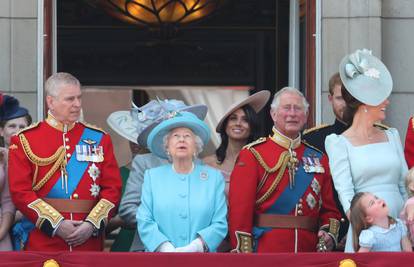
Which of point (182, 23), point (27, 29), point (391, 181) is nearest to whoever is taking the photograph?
point (391, 181)

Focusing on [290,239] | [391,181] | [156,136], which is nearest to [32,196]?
[156,136]

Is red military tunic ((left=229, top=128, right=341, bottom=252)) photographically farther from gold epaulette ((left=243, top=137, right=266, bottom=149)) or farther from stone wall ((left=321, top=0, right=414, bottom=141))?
stone wall ((left=321, top=0, right=414, bottom=141))

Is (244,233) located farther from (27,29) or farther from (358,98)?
(27,29)

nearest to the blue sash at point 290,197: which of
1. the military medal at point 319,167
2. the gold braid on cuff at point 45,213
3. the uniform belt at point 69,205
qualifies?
the military medal at point 319,167

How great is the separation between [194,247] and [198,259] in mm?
583

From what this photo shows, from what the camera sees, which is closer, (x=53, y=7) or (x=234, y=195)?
(x=234, y=195)

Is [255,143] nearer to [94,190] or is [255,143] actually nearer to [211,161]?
[211,161]

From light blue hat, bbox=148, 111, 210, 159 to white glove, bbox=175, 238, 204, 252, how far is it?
701 millimetres

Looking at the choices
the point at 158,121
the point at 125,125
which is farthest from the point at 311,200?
the point at 125,125

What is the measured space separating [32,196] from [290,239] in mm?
1533

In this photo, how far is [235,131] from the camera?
30.9 feet

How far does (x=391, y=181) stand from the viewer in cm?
848

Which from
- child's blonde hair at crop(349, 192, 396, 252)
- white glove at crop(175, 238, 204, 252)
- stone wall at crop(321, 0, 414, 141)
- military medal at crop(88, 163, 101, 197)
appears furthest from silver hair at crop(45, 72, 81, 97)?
stone wall at crop(321, 0, 414, 141)

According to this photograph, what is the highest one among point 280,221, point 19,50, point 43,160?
point 19,50
